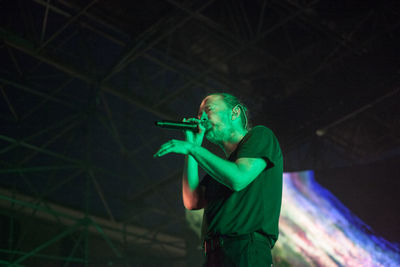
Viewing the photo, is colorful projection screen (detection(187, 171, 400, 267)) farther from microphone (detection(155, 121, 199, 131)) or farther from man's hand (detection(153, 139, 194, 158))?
man's hand (detection(153, 139, 194, 158))

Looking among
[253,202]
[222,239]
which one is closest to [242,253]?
[222,239]

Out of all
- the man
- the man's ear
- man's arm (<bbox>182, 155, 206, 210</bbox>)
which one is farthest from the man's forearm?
the man's ear

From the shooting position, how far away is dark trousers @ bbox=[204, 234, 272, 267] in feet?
5.45

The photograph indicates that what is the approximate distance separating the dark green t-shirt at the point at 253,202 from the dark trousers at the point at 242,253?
35 millimetres

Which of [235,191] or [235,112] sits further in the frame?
[235,112]

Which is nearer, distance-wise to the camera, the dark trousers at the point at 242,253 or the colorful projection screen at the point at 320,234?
the dark trousers at the point at 242,253

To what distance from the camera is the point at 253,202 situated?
1817 mm

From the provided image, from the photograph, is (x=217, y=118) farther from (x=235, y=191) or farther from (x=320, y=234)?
(x=320, y=234)

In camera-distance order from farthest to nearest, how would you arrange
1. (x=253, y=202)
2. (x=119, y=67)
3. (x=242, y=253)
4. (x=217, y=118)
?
(x=119, y=67) → (x=217, y=118) → (x=253, y=202) → (x=242, y=253)

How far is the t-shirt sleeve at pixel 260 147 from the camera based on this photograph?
71.6 inches

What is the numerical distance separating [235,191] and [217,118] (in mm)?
371

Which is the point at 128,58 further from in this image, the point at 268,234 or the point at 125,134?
the point at 268,234

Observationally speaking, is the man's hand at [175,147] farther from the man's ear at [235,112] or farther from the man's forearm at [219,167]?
the man's ear at [235,112]

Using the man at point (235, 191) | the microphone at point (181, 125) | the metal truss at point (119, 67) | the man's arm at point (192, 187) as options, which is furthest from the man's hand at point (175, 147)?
the metal truss at point (119, 67)
